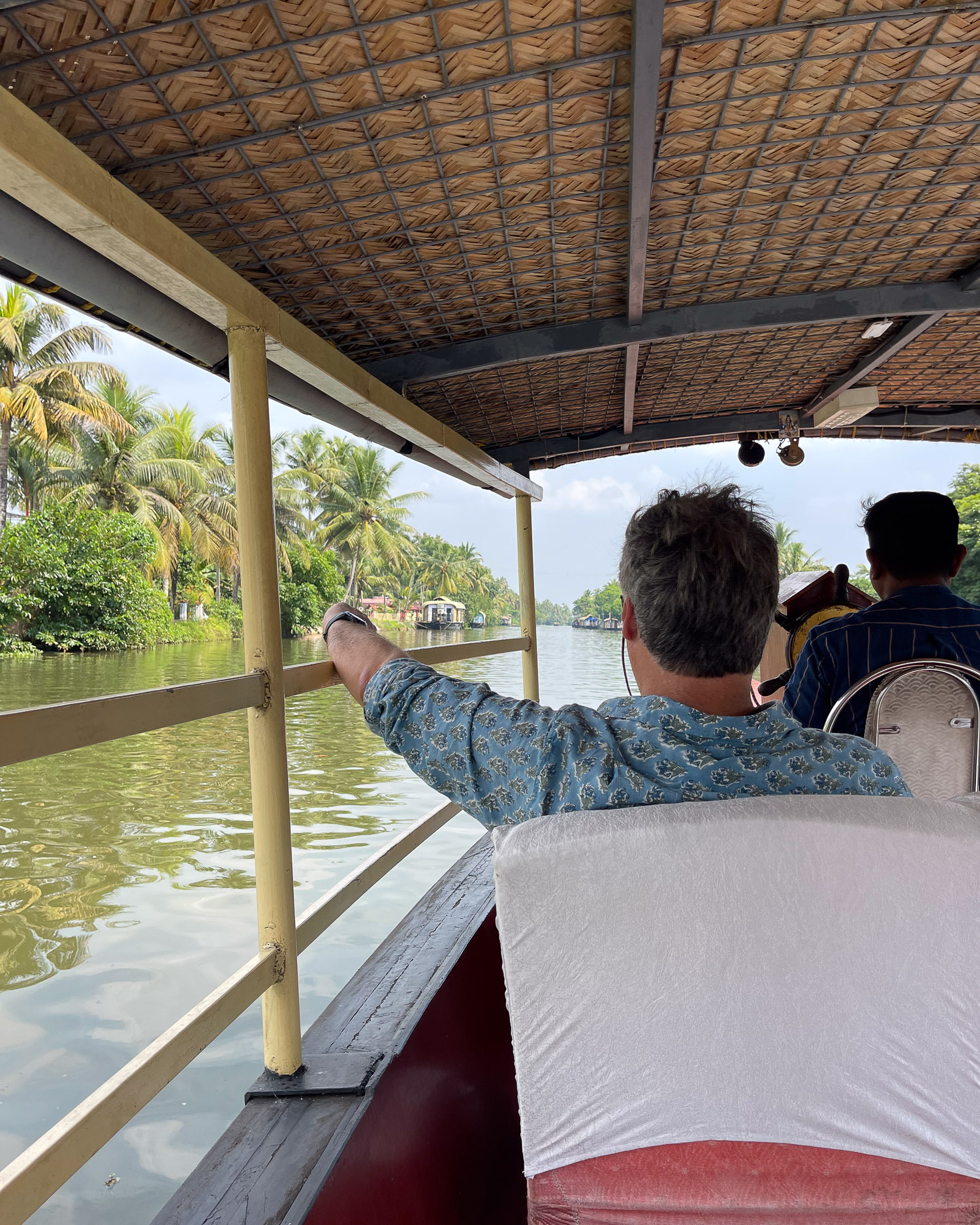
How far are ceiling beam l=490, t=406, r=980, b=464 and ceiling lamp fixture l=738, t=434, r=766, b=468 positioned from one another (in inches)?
8.4

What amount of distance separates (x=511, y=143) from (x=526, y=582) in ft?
6.79

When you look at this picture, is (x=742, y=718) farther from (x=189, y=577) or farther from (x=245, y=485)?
Answer: (x=189, y=577)

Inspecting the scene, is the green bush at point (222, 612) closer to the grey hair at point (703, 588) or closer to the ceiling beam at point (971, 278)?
the ceiling beam at point (971, 278)

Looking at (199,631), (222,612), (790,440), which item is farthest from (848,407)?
(222,612)

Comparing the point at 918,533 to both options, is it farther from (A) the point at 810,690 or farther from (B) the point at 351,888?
(B) the point at 351,888

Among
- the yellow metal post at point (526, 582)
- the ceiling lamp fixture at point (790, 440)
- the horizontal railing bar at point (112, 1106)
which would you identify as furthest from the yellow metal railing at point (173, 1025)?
the ceiling lamp fixture at point (790, 440)

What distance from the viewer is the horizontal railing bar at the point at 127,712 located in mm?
810

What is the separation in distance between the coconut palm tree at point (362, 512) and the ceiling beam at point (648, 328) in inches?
1267

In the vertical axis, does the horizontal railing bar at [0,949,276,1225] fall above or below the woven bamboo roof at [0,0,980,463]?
below

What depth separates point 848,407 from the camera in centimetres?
310

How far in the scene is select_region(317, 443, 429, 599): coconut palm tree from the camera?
34562mm

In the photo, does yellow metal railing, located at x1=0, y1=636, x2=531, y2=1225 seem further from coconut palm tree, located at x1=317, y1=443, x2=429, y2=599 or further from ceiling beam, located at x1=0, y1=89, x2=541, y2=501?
coconut palm tree, located at x1=317, y1=443, x2=429, y2=599

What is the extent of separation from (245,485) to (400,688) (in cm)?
46

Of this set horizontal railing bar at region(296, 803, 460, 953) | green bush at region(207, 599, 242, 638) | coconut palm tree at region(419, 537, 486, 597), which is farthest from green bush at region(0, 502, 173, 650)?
horizontal railing bar at region(296, 803, 460, 953)
